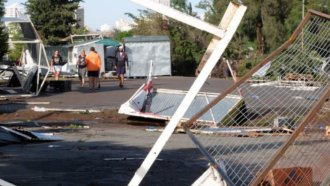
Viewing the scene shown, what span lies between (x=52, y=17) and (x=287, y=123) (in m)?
64.0

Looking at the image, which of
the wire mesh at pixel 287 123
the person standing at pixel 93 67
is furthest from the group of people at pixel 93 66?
the wire mesh at pixel 287 123

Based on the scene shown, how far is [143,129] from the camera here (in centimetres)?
1609

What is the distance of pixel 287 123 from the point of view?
8.88 metres

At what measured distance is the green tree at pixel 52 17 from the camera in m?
71.1

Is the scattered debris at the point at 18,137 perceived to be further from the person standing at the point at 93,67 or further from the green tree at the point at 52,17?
the green tree at the point at 52,17

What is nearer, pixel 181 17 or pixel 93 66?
pixel 181 17

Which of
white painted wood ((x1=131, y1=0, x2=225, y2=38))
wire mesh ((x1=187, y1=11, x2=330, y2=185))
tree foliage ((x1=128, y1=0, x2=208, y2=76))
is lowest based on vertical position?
tree foliage ((x1=128, y1=0, x2=208, y2=76))

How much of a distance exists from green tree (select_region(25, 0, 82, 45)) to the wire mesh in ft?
204

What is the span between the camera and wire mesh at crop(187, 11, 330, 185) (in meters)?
6.62

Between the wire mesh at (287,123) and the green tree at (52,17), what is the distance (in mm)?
62313

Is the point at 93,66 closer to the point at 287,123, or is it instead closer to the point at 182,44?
the point at 287,123

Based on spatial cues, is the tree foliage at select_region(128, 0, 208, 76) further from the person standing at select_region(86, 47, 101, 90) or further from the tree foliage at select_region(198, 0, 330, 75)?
the person standing at select_region(86, 47, 101, 90)

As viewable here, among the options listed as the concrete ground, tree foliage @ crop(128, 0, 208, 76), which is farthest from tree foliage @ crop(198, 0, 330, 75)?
the concrete ground

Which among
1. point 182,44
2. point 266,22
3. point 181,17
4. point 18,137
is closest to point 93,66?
point 18,137
